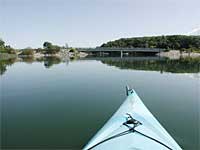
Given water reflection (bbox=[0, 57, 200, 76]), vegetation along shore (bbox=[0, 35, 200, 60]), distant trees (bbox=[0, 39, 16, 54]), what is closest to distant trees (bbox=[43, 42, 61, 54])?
vegetation along shore (bbox=[0, 35, 200, 60])

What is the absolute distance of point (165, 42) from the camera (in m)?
56.2

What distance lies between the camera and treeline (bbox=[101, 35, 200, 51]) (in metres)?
52.5

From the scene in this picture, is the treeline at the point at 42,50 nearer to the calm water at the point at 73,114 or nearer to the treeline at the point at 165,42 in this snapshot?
the treeline at the point at 165,42

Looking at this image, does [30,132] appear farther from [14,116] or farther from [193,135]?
[193,135]

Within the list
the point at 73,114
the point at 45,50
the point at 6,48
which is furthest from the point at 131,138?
the point at 45,50

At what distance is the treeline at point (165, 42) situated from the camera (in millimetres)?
52456

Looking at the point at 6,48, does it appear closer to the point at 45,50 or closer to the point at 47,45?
the point at 45,50

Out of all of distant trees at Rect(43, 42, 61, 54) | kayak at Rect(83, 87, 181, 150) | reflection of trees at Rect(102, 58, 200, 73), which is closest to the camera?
kayak at Rect(83, 87, 181, 150)

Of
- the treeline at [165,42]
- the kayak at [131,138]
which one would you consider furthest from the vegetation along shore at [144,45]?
the kayak at [131,138]

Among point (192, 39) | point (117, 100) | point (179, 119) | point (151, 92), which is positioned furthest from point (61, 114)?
point (192, 39)

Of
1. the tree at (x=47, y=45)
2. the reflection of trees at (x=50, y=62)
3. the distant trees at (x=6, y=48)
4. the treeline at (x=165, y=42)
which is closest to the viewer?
the reflection of trees at (x=50, y=62)

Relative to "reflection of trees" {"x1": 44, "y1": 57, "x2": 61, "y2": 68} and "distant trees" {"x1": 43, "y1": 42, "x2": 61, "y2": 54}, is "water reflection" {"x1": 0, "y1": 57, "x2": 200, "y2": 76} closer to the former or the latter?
"reflection of trees" {"x1": 44, "y1": 57, "x2": 61, "y2": 68}

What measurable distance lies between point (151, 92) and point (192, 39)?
48.7 metres

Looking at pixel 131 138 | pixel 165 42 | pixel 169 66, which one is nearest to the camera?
pixel 131 138
